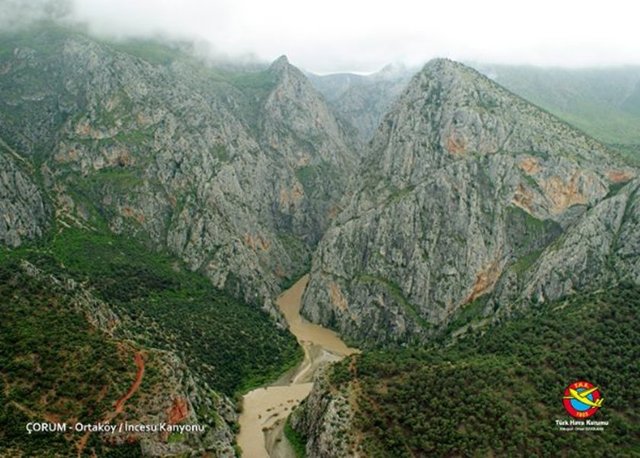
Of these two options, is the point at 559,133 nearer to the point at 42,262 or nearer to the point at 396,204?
the point at 396,204

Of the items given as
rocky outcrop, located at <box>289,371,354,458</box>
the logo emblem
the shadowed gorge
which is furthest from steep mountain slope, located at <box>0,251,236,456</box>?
the logo emblem

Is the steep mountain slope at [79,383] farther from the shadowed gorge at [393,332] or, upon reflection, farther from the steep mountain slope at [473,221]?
the steep mountain slope at [473,221]

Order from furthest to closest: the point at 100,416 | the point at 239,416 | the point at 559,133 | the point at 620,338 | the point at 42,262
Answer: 1. the point at 559,133
2. the point at 42,262
3. the point at 239,416
4. the point at 620,338
5. the point at 100,416

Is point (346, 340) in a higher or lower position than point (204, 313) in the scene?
lower

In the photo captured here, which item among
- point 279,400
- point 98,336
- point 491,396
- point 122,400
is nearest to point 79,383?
point 122,400

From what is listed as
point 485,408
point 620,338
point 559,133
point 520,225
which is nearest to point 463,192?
point 520,225

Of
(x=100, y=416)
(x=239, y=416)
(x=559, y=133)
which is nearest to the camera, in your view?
(x=100, y=416)

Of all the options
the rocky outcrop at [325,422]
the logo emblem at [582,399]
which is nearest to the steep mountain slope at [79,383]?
the rocky outcrop at [325,422]
